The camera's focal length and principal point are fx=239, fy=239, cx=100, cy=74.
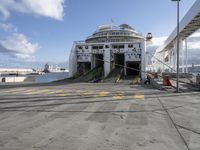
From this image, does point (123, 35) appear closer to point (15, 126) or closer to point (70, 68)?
point (70, 68)

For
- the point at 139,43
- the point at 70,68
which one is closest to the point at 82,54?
the point at 70,68

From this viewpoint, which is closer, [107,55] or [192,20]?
[192,20]

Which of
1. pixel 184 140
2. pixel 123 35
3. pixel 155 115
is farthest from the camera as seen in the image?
pixel 123 35

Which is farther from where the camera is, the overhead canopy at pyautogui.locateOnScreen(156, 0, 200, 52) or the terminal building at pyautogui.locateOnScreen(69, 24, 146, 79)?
the terminal building at pyautogui.locateOnScreen(69, 24, 146, 79)

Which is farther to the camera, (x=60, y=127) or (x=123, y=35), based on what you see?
(x=123, y=35)

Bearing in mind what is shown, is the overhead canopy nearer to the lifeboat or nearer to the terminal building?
the terminal building

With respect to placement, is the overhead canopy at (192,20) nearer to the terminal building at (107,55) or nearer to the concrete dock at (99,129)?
the terminal building at (107,55)

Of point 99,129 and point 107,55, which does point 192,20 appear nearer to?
point 107,55

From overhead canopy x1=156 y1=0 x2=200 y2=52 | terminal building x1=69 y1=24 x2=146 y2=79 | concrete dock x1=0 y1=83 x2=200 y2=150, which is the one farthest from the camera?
terminal building x1=69 y1=24 x2=146 y2=79

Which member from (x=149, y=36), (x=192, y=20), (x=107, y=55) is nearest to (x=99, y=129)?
(x=107, y=55)

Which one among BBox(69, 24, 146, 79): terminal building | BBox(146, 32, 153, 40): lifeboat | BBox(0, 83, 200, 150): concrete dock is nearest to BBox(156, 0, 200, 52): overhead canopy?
BBox(69, 24, 146, 79): terminal building

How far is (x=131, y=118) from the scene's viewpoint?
865 centimetres

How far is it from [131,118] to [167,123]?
52.1 inches

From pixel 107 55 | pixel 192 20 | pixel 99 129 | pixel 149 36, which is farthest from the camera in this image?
pixel 149 36
